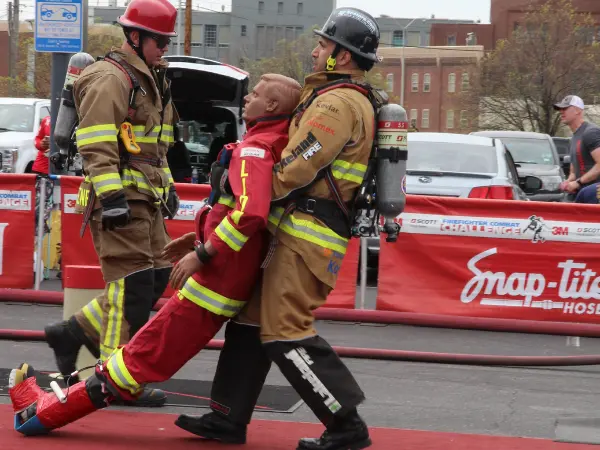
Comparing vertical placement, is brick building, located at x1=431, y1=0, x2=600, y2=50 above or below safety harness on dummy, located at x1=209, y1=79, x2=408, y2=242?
above

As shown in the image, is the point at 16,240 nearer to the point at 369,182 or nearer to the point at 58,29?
the point at 58,29

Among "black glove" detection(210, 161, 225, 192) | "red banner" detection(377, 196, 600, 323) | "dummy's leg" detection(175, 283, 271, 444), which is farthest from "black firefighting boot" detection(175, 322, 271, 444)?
"red banner" detection(377, 196, 600, 323)

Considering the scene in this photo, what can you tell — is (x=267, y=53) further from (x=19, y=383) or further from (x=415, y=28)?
(x=19, y=383)

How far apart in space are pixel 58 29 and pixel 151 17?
5.89 metres

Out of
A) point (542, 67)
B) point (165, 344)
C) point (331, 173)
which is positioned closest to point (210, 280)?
point (165, 344)

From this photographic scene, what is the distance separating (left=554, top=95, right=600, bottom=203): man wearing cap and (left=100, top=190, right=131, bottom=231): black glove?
592cm

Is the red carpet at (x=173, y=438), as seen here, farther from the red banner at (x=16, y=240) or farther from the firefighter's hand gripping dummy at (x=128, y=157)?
the red banner at (x=16, y=240)

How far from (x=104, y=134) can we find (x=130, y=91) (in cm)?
29

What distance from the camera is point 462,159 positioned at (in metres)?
13.9

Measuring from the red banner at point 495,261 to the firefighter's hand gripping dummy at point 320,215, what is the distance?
5256 millimetres

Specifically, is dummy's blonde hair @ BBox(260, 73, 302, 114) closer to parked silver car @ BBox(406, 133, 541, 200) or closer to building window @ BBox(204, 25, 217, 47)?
parked silver car @ BBox(406, 133, 541, 200)

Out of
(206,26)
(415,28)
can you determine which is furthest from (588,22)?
(415,28)

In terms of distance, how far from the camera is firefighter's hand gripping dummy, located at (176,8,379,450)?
5.00 meters

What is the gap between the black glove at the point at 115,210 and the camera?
5.87 meters
